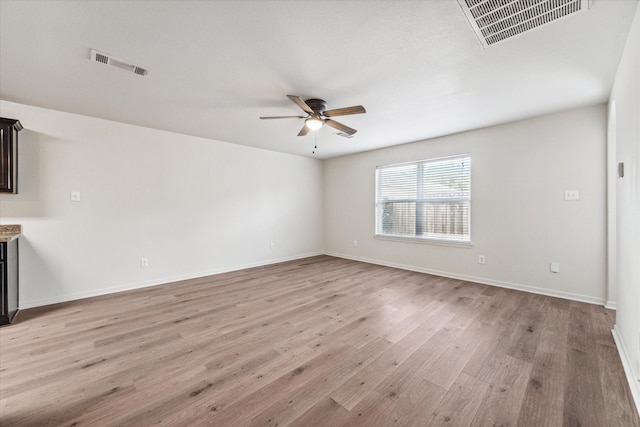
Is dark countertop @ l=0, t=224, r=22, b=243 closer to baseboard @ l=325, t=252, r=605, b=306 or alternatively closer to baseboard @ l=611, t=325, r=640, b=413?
baseboard @ l=325, t=252, r=605, b=306

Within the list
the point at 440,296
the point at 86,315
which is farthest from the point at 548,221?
the point at 86,315

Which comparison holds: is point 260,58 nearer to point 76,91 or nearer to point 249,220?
point 76,91

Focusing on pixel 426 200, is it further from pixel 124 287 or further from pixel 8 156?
→ pixel 8 156

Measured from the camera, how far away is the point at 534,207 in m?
3.66

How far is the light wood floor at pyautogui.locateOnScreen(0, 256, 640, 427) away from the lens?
5.00 feet

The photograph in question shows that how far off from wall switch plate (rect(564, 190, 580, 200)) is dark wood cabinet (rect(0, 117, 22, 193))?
6.72m

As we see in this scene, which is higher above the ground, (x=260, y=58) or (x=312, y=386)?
(x=260, y=58)

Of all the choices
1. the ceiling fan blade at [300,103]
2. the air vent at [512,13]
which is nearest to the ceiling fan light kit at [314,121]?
the ceiling fan blade at [300,103]

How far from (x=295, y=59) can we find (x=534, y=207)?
372 centimetres

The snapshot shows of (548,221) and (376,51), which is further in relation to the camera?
(548,221)

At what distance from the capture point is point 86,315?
2.96 m

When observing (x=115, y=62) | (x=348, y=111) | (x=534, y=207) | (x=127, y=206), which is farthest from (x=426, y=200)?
(x=127, y=206)

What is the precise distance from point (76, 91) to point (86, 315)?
2.45 m

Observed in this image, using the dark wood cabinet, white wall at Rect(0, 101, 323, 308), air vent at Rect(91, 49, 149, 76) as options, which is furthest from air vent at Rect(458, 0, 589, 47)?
the dark wood cabinet
